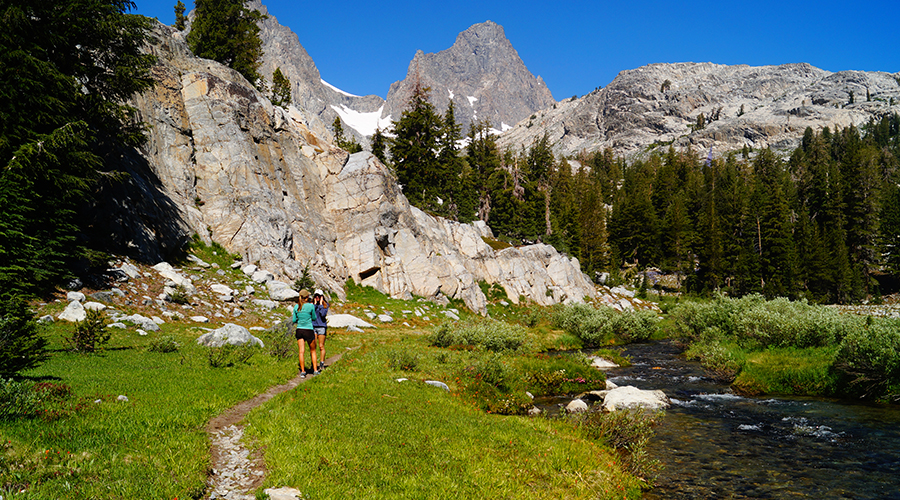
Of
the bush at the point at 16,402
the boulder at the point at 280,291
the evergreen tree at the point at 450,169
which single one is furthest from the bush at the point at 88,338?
the evergreen tree at the point at 450,169

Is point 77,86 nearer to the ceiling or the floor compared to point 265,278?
nearer to the ceiling

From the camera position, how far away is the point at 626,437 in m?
12.1

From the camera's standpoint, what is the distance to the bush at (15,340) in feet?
31.2

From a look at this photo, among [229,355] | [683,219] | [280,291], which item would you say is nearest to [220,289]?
[280,291]

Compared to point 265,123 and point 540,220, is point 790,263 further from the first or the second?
point 265,123

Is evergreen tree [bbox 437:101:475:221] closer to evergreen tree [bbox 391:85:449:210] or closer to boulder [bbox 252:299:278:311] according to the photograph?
evergreen tree [bbox 391:85:449:210]

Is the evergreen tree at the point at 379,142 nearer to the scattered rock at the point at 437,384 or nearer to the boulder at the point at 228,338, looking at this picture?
the boulder at the point at 228,338

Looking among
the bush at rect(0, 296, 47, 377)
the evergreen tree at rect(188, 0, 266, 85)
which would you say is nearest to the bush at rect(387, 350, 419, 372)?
the bush at rect(0, 296, 47, 377)

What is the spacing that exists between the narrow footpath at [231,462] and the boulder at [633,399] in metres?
13.0

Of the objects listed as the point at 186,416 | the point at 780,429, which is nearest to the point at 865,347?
the point at 780,429

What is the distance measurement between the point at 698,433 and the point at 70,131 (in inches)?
1181

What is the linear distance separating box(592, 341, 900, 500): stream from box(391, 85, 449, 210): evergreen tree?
54.7 m

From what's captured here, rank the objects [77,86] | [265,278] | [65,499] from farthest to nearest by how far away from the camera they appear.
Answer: [265,278] < [77,86] < [65,499]

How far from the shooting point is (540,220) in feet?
291
